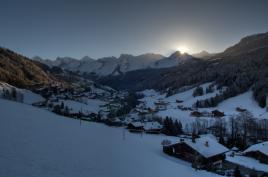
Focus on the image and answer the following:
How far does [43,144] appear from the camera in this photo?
22.6m

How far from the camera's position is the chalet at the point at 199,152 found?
4706cm

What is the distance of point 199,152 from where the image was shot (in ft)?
158

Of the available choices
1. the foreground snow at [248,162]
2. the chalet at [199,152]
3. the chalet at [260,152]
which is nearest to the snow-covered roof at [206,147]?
the chalet at [199,152]

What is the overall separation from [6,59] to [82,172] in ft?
629

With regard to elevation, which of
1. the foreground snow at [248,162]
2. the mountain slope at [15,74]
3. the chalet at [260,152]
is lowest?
the foreground snow at [248,162]

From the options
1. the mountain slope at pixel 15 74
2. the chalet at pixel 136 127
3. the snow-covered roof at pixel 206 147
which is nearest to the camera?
the snow-covered roof at pixel 206 147

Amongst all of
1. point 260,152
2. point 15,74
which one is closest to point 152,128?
point 260,152

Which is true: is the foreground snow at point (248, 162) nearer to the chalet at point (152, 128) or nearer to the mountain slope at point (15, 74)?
the chalet at point (152, 128)

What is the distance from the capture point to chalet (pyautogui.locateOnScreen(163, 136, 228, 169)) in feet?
154

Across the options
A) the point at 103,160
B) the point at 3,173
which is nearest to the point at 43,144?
the point at 103,160

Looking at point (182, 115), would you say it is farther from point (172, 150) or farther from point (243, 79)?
point (172, 150)

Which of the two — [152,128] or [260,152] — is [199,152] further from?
[152,128]

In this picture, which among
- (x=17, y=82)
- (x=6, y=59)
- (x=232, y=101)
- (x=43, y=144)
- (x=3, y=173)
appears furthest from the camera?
(x=6, y=59)

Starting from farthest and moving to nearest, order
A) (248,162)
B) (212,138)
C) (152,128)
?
(152,128) → (212,138) → (248,162)
